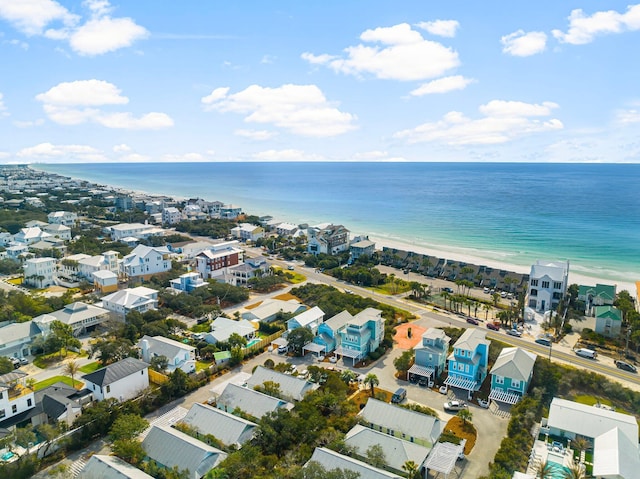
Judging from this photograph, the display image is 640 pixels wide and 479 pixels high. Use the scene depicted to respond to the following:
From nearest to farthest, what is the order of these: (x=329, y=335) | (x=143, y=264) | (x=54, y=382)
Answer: (x=54, y=382) < (x=329, y=335) < (x=143, y=264)

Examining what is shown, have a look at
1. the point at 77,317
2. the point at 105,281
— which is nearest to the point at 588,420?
the point at 77,317

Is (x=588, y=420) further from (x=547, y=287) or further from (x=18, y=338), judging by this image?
(x=18, y=338)

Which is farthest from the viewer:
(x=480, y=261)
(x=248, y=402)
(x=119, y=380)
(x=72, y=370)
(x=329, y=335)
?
(x=480, y=261)

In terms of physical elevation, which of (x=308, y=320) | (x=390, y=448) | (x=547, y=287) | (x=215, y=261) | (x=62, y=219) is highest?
(x=547, y=287)

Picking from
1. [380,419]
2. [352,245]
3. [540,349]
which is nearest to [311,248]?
[352,245]

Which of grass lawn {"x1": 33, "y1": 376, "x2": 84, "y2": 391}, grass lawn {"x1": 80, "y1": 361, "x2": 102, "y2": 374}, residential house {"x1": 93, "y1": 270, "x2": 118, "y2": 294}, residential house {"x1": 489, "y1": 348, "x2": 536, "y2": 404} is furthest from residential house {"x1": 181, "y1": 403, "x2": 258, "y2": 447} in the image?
residential house {"x1": 93, "y1": 270, "x2": 118, "y2": 294}

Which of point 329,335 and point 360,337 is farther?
point 329,335

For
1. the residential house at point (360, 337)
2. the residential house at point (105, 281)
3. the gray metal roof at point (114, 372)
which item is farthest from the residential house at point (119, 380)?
the residential house at point (105, 281)
